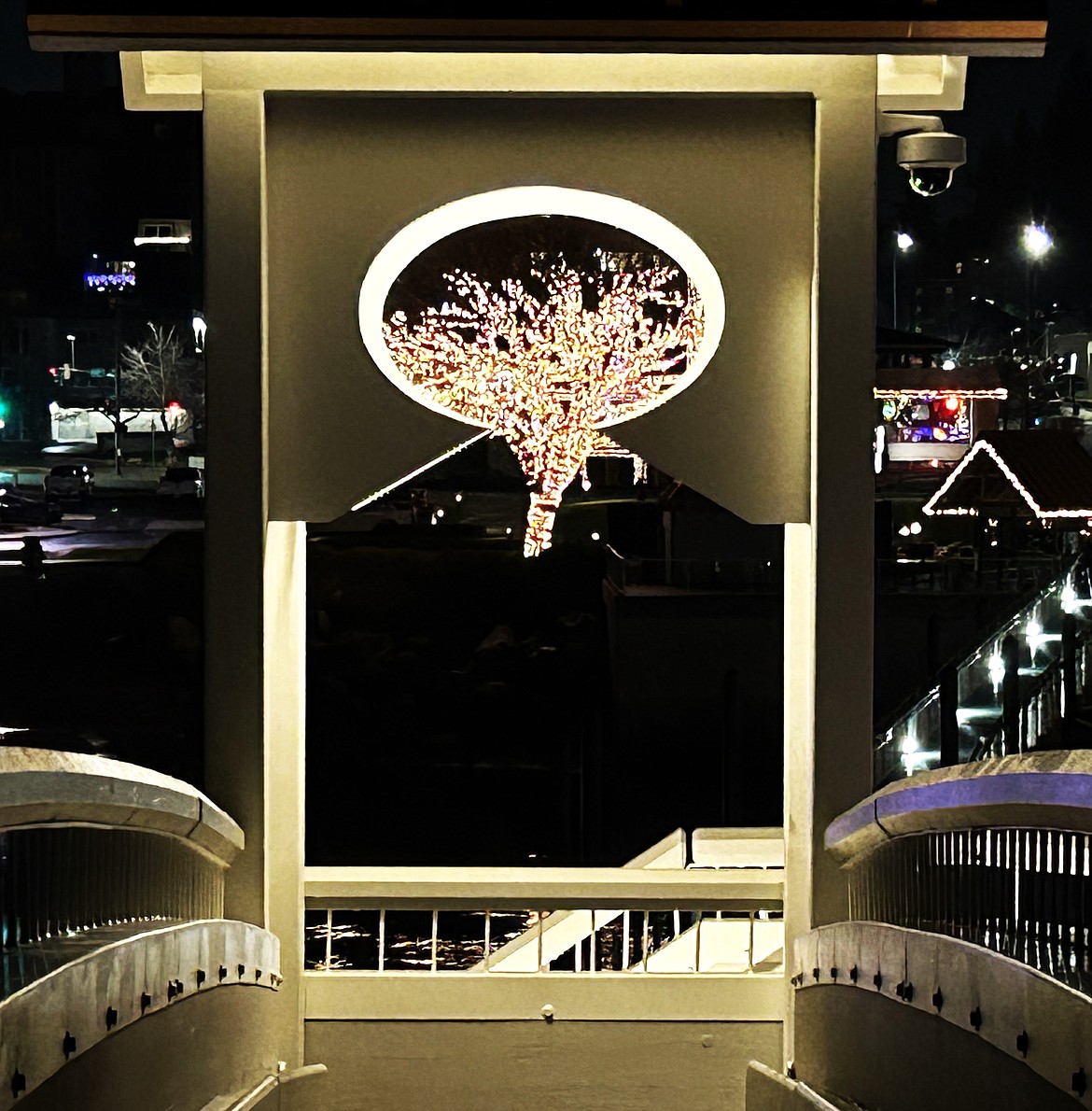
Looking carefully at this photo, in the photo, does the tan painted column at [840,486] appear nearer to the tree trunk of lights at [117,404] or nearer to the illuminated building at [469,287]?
the illuminated building at [469,287]

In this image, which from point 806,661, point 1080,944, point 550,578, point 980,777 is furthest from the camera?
point 550,578

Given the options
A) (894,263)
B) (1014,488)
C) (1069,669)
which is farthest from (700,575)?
(1069,669)

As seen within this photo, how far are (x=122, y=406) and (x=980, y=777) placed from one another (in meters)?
39.1

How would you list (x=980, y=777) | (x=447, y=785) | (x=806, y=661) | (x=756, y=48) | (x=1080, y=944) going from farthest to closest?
(x=447, y=785), (x=806, y=661), (x=756, y=48), (x=980, y=777), (x=1080, y=944)

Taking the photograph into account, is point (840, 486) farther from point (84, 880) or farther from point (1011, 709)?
point (1011, 709)

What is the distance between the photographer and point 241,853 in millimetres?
5637

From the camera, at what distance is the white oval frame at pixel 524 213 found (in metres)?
5.65

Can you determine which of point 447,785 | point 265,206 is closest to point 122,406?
point 447,785

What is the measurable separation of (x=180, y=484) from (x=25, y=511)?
351 centimetres

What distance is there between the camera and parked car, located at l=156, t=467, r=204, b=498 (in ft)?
131

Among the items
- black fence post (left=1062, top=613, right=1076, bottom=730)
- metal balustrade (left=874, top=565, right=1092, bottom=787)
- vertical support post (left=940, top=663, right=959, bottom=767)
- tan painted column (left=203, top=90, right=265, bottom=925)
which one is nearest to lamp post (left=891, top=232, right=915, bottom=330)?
metal balustrade (left=874, top=565, right=1092, bottom=787)

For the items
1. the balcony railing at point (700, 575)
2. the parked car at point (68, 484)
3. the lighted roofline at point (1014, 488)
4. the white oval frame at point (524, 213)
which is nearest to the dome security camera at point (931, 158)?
the white oval frame at point (524, 213)

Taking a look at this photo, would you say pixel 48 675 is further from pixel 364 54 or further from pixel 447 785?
pixel 364 54

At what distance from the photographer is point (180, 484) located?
132 ft
